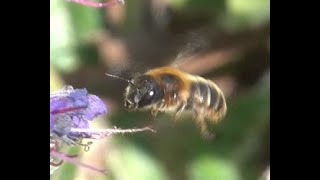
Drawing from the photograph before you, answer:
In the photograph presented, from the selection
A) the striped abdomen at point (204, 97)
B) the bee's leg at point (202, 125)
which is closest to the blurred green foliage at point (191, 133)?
the bee's leg at point (202, 125)

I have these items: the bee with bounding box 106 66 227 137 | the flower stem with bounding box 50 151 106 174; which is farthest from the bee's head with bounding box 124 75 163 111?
the flower stem with bounding box 50 151 106 174

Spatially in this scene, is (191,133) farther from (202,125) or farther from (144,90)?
(144,90)

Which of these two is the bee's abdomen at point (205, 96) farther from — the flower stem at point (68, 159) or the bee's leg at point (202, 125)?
the flower stem at point (68, 159)

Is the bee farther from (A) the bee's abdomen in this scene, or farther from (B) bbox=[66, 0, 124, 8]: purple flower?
(B) bbox=[66, 0, 124, 8]: purple flower
